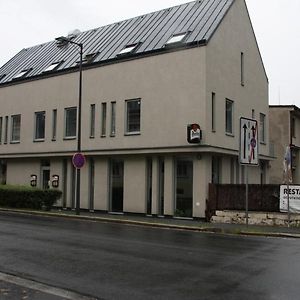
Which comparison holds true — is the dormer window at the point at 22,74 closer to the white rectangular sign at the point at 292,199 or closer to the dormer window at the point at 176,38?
the dormer window at the point at 176,38

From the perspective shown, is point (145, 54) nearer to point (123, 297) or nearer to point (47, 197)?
point (47, 197)

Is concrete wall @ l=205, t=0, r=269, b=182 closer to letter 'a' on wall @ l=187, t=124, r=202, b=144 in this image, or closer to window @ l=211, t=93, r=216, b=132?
window @ l=211, t=93, r=216, b=132

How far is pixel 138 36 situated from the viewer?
26453 millimetres

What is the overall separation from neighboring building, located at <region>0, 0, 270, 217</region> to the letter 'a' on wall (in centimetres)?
27

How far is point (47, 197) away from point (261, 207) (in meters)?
Result: 11.3

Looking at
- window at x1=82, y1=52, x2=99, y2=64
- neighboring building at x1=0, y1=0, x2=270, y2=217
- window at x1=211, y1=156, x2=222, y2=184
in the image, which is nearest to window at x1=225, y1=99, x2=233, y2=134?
neighboring building at x1=0, y1=0, x2=270, y2=217

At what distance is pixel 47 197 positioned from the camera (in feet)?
82.2

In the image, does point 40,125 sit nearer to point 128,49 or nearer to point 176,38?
point 128,49

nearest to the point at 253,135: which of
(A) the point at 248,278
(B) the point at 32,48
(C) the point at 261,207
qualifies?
(C) the point at 261,207

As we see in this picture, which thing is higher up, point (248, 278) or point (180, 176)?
point (180, 176)

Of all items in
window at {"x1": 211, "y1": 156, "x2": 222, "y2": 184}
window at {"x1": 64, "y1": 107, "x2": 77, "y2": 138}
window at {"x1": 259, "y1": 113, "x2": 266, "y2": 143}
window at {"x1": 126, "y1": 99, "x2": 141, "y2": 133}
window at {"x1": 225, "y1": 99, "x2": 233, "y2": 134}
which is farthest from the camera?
window at {"x1": 259, "y1": 113, "x2": 266, "y2": 143}

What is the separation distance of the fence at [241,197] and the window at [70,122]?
380 inches

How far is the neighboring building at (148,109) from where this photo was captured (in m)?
22.0

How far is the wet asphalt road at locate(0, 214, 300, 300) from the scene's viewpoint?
7.30 meters
